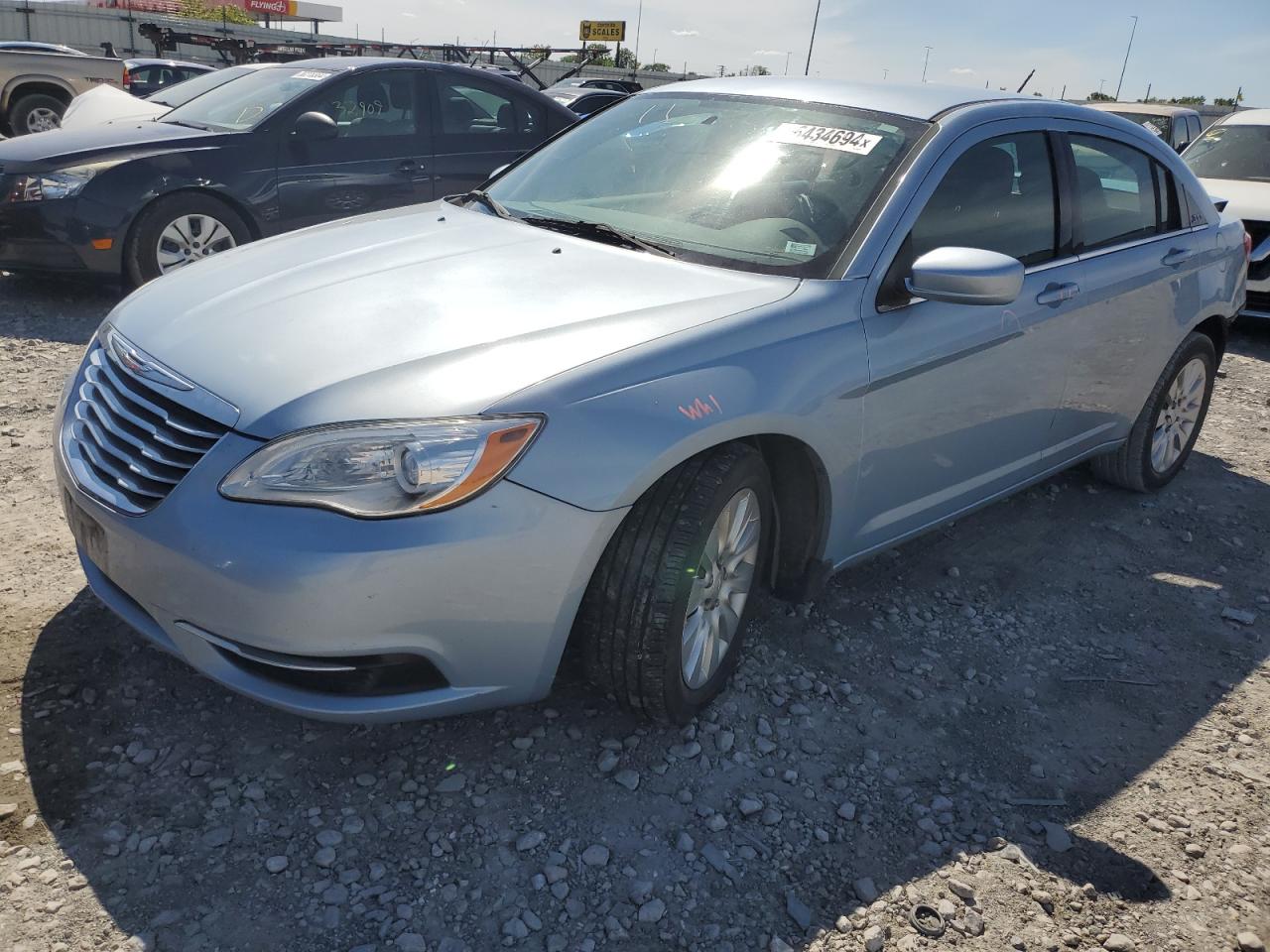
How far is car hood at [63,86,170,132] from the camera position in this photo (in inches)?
274

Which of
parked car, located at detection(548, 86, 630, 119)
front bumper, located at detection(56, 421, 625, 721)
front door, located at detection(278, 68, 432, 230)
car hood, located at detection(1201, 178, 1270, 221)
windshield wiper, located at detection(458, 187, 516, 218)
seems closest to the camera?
front bumper, located at detection(56, 421, 625, 721)

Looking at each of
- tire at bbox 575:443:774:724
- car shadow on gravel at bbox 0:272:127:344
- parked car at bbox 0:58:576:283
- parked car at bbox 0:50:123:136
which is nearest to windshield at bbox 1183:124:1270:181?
parked car at bbox 0:58:576:283

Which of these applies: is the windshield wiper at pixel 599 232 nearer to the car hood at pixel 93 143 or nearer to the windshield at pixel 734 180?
the windshield at pixel 734 180

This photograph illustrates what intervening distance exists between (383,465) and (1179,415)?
404cm

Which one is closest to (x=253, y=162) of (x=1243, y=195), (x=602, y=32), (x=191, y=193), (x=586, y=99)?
(x=191, y=193)

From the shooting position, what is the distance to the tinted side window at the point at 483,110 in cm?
711

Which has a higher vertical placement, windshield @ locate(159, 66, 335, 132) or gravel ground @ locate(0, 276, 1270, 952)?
windshield @ locate(159, 66, 335, 132)

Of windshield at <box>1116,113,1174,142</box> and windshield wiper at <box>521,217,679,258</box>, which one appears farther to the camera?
windshield at <box>1116,113,1174,142</box>

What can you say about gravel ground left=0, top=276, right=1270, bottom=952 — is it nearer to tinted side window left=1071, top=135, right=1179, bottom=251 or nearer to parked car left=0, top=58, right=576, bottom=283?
tinted side window left=1071, top=135, right=1179, bottom=251

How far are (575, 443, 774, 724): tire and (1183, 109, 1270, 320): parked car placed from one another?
702 centimetres

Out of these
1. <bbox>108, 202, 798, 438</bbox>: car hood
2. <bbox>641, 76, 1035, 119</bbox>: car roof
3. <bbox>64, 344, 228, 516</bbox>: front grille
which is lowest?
<bbox>64, 344, 228, 516</bbox>: front grille

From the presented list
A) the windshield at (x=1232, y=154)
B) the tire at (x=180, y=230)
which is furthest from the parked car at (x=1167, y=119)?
the tire at (x=180, y=230)

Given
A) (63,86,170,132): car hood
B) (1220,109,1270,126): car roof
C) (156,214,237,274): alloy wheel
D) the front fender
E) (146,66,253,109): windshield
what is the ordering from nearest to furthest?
1. the front fender
2. (156,214,237,274): alloy wheel
3. (63,86,170,132): car hood
4. (146,66,253,109): windshield
5. (1220,109,1270,126): car roof

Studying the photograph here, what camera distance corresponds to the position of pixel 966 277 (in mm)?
2779
